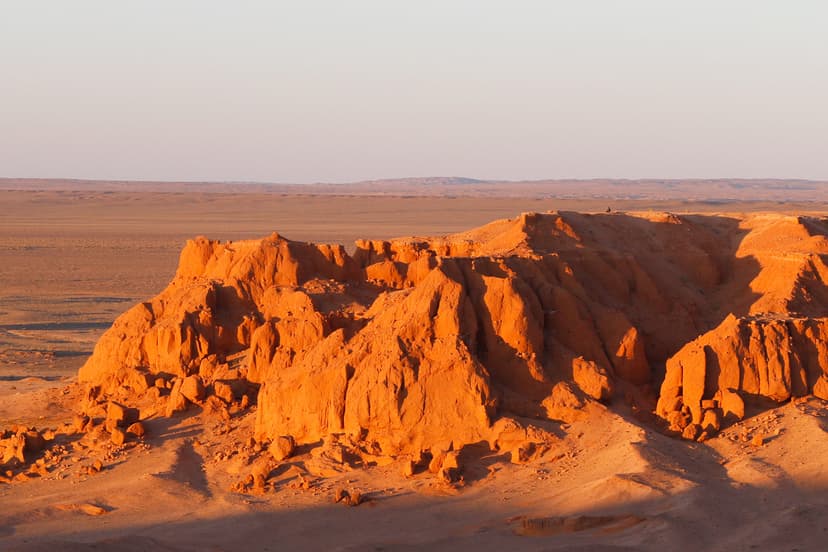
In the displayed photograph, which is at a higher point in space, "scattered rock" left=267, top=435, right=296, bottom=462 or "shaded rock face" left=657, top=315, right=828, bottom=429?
"shaded rock face" left=657, top=315, right=828, bottom=429

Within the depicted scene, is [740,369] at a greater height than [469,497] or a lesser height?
greater

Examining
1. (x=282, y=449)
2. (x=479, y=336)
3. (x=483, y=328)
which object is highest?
(x=483, y=328)

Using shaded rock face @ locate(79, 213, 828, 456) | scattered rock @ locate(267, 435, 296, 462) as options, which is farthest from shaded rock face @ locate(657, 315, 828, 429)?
scattered rock @ locate(267, 435, 296, 462)

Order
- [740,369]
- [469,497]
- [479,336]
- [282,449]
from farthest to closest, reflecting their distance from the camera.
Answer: [479,336] < [740,369] < [282,449] < [469,497]

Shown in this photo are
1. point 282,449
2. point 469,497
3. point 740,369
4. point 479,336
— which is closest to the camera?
point 469,497

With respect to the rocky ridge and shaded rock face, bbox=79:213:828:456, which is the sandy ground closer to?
the rocky ridge

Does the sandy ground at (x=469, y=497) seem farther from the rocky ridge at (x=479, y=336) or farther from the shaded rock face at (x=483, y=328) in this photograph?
the shaded rock face at (x=483, y=328)

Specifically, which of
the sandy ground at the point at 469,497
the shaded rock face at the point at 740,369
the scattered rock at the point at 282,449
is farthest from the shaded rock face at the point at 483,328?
the sandy ground at the point at 469,497

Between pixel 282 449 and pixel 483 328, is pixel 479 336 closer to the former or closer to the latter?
pixel 483 328

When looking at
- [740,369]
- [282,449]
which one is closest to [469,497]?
[282,449]
